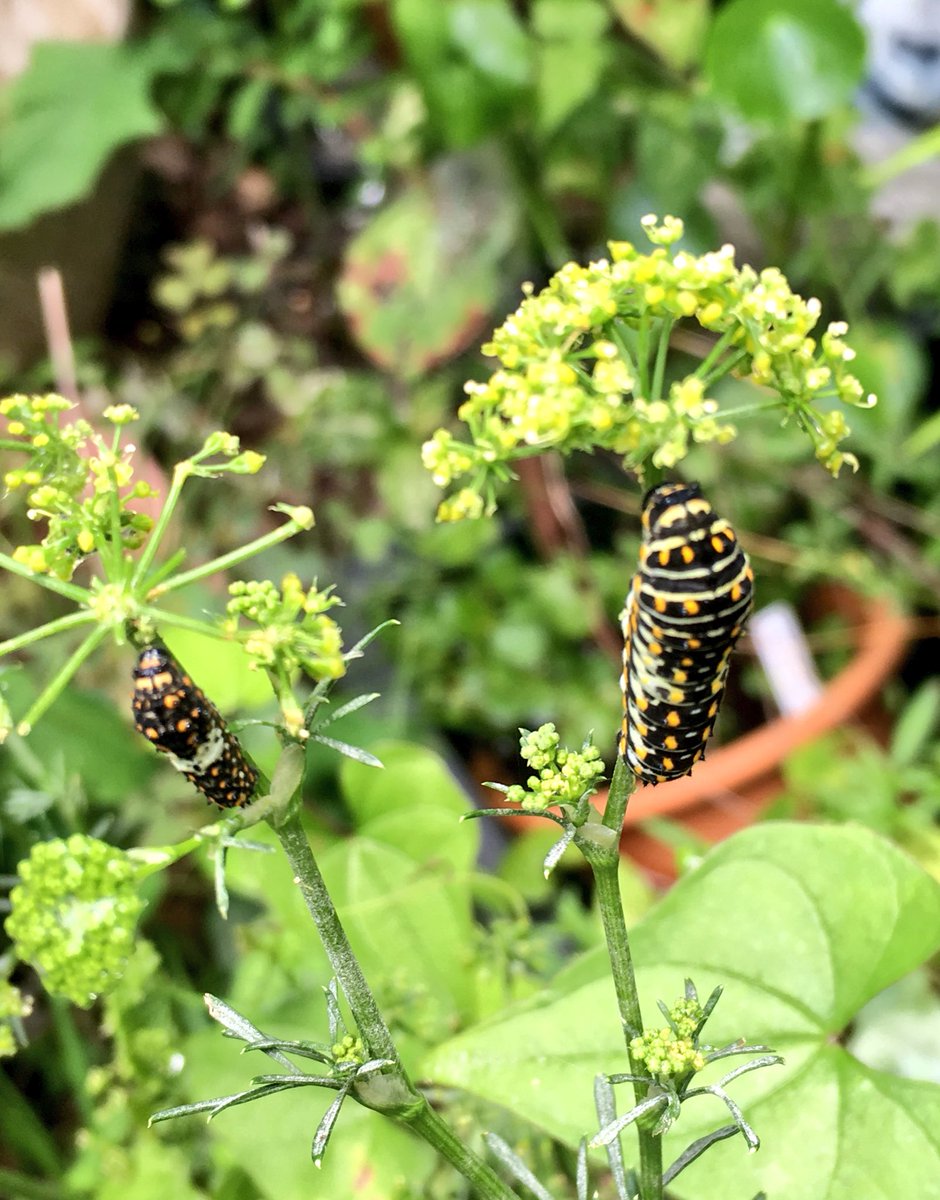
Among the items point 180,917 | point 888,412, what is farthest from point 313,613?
point 888,412

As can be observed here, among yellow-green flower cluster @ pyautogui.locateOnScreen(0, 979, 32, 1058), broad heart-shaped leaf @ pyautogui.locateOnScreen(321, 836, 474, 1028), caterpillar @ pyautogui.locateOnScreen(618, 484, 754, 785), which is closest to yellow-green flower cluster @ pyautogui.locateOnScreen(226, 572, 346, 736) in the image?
caterpillar @ pyautogui.locateOnScreen(618, 484, 754, 785)

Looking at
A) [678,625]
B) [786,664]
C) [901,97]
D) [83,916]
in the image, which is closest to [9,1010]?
[83,916]

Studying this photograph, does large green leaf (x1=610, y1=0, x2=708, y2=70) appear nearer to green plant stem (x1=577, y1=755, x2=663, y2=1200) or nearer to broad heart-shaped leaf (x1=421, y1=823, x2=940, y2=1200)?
broad heart-shaped leaf (x1=421, y1=823, x2=940, y2=1200)

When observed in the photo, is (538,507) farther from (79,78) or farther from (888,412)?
(79,78)

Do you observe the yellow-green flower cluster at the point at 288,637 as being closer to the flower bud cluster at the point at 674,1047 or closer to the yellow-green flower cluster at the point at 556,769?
the yellow-green flower cluster at the point at 556,769

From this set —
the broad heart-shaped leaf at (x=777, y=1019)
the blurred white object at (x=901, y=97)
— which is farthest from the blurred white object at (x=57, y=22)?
the broad heart-shaped leaf at (x=777, y=1019)

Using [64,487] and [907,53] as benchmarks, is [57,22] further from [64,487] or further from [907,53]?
[64,487]

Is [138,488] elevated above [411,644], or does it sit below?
above
